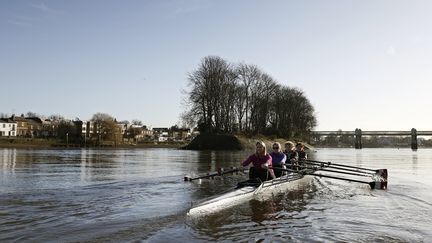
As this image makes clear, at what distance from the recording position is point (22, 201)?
35.9ft

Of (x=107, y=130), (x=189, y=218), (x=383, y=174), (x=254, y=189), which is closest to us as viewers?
(x=189, y=218)

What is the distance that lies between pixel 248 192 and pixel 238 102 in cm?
6584

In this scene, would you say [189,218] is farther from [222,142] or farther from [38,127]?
[38,127]

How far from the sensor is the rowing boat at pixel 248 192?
9.34 m

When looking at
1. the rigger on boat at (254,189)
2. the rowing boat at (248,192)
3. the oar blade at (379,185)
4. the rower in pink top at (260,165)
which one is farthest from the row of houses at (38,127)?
the rower in pink top at (260,165)

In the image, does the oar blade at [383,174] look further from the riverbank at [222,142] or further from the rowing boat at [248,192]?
the riverbank at [222,142]

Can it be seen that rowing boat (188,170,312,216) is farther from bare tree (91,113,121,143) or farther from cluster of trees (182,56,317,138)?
bare tree (91,113,121,143)

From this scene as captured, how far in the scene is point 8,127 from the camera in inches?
5241

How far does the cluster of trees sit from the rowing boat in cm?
5541

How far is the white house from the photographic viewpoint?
131 meters

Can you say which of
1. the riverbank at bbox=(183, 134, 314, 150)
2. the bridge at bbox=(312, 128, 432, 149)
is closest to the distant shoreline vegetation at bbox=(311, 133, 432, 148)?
the bridge at bbox=(312, 128, 432, 149)

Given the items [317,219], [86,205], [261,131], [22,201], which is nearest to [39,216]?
[86,205]

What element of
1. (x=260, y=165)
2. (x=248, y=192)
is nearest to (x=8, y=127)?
(x=260, y=165)

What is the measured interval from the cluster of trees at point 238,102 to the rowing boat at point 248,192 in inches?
2182
